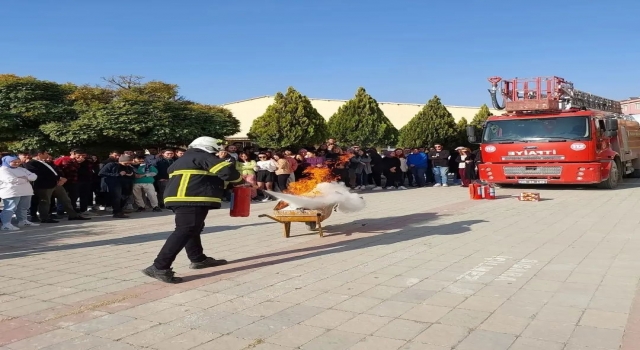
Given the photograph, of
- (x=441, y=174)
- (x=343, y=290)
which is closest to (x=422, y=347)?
(x=343, y=290)

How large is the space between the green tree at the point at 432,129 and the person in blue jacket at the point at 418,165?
11.9 metres

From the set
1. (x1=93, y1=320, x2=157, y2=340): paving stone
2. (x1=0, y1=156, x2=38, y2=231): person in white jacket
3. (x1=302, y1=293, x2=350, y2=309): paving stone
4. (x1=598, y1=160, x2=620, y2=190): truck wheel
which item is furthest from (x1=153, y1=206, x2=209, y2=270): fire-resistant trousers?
(x1=598, y1=160, x2=620, y2=190): truck wheel

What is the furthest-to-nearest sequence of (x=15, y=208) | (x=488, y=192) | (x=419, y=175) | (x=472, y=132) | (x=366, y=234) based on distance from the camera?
(x=419, y=175) < (x=472, y=132) < (x=488, y=192) < (x=15, y=208) < (x=366, y=234)

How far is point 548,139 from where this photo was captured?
52.4 feet

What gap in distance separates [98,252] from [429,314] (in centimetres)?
541

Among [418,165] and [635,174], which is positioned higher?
[418,165]

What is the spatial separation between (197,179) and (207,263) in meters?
1.29

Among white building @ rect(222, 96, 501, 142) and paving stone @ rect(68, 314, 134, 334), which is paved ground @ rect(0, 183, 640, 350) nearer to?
paving stone @ rect(68, 314, 134, 334)

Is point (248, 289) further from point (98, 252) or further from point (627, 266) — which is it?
point (627, 266)

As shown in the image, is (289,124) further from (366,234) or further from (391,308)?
(391,308)

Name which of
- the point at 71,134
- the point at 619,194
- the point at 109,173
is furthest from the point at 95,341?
the point at 71,134

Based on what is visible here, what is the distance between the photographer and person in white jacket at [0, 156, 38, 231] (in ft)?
34.6

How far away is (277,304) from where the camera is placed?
5.20 metres

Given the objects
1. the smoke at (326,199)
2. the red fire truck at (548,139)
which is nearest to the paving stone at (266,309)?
the smoke at (326,199)
